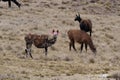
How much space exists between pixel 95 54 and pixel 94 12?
73.9 feet

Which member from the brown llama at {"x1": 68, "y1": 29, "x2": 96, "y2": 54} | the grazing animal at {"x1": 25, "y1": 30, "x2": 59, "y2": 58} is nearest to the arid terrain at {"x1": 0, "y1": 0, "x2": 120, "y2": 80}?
the brown llama at {"x1": 68, "y1": 29, "x2": 96, "y2": 54}

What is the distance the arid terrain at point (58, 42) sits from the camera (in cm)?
1575

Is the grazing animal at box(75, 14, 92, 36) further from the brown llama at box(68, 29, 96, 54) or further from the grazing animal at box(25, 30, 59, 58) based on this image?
the grazing animal at box(25, 30, 59, 58)

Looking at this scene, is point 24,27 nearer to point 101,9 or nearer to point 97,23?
point 97,23

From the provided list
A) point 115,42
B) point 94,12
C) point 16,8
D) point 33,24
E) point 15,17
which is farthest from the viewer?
point 94,12

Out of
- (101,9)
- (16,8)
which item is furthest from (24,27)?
(101,9)

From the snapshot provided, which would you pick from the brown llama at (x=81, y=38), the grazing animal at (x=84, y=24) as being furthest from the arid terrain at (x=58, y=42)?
the grazing animal at (x=84, y=24)

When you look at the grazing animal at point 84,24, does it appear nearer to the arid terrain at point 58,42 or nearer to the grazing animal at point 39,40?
the arid terrain at point 58,42

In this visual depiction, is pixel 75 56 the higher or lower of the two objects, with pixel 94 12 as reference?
higher

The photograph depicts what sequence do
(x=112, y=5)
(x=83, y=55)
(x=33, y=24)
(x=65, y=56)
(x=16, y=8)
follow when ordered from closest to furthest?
1. (x=65, y=56)
2. (x=83, y=55)
3. (x=33, y=24)
4. (x=16, y=8)
5. (x=112, y=5)

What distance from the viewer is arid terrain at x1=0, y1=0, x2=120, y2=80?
15750mm

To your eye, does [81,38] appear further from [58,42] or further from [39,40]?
[39,40]

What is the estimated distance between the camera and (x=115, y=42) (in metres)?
28.4

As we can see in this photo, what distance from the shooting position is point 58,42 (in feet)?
85.3
